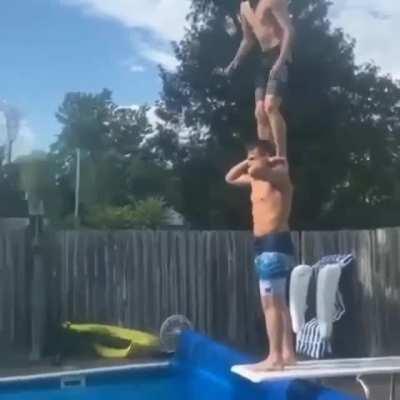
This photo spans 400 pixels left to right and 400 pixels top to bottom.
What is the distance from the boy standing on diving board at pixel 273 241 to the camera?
426 cm

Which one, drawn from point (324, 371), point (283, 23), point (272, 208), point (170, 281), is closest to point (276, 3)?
point (283, 23)

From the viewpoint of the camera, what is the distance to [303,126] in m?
22.9

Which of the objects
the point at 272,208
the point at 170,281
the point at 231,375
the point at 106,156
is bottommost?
the point at 231,375

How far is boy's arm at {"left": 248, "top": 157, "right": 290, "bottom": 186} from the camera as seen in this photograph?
4.30m

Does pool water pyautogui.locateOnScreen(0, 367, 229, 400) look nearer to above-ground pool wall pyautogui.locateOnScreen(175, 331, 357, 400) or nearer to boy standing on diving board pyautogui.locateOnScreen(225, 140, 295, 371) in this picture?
above-ground pool wall pyautogui.locateOnScreen(175, 331, 357, 400)

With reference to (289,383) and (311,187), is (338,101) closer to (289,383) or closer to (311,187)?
(311,187)

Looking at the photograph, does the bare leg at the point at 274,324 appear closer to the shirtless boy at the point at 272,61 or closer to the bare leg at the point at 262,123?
the shirtless boy at the point at 272,61

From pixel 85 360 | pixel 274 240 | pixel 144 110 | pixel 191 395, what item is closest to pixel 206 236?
pixel 85 360

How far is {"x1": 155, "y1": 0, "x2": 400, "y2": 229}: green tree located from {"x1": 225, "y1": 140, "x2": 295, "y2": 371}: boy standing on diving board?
1734 centimetres

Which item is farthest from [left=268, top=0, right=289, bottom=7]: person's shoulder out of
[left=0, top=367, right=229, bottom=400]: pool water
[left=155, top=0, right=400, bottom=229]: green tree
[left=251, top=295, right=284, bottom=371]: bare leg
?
[left=155, top=0, right=400, bottom=229]: green tree

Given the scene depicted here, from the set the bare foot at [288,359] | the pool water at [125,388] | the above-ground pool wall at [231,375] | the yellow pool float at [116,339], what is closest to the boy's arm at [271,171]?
the bare foot at [288,359]

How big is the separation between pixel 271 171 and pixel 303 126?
18.8 metres

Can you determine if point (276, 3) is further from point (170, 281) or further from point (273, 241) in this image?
point (170, 281)

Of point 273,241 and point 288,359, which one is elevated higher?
point 273,241
